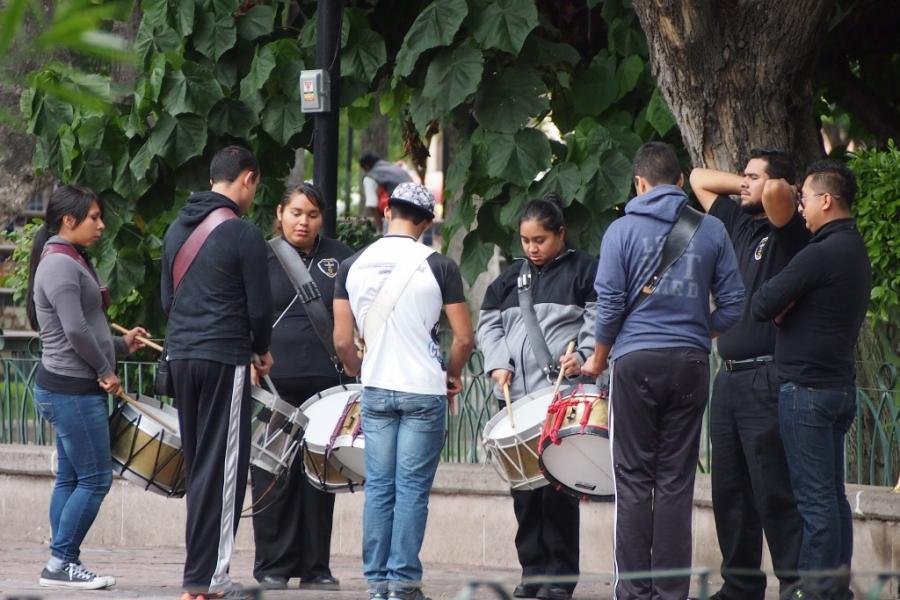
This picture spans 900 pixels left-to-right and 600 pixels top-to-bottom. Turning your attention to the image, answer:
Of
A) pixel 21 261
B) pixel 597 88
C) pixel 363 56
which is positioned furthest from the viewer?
pixel 21 261

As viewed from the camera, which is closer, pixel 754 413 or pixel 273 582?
pixel 754 413

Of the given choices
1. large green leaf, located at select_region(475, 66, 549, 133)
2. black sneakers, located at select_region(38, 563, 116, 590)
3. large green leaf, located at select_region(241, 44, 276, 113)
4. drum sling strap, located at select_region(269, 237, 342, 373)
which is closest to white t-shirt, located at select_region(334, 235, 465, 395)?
drum sling strap, located at select_region(269, 237, 342, 373)

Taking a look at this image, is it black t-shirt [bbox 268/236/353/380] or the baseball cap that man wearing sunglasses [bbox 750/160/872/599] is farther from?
black t-shirt [bbox 268/236/353/380]

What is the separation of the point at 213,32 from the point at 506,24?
199 cm

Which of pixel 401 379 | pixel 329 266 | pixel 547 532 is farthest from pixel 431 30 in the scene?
pixel 547 532

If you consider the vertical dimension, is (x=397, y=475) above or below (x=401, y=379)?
below

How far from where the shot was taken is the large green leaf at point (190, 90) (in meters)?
8.45

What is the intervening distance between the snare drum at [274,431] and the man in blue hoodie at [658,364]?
4.90 ft

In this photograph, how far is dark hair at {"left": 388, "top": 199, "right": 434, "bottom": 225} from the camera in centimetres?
574

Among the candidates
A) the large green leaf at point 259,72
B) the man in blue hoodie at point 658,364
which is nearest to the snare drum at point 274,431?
the man in blue hoodie at point 658,364

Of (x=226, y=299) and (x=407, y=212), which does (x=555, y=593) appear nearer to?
(x=407, y=212)

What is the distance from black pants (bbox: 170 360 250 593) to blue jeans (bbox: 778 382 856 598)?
7.35 ft

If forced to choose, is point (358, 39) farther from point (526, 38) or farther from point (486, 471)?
point (486, 471)

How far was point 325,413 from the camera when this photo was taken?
19.8ft
